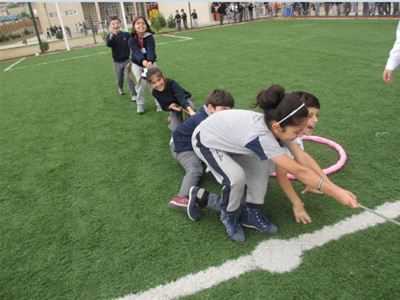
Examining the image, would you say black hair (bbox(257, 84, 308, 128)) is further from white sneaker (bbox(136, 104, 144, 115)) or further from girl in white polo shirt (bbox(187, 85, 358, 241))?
white sneaker (bbox(136, 104, 144, 115))

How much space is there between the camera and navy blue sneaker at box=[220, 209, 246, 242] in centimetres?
255

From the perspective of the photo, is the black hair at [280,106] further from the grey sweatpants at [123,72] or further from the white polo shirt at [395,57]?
the grey sweatpants at [123,72]

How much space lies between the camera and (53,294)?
2.21 metres

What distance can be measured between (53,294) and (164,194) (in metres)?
1.27

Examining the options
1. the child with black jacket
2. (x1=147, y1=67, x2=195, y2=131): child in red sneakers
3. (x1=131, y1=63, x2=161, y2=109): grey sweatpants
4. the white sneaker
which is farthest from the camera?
the child with black jacket

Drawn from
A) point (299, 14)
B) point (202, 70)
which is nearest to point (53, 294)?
point (202, 70)

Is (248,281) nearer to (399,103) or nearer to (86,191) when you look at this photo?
(86,191)

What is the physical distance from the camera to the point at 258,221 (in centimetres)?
260

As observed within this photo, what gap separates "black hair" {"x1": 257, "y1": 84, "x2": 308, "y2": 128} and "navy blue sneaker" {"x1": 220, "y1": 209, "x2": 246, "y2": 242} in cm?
76

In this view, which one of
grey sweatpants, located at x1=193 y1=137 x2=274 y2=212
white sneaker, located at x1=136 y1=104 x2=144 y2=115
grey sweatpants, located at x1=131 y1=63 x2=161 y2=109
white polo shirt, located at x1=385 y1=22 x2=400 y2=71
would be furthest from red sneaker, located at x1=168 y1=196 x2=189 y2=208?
white sneaker, located at x1=136 y1=104 x2=144 y2=115

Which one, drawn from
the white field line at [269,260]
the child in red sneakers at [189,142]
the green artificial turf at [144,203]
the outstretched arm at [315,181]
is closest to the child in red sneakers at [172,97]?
the green artificial turf at [144,203]

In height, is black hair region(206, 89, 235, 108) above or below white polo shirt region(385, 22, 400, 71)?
below

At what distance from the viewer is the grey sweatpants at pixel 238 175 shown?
8.13 ft

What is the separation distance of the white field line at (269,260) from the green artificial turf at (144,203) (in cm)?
5
